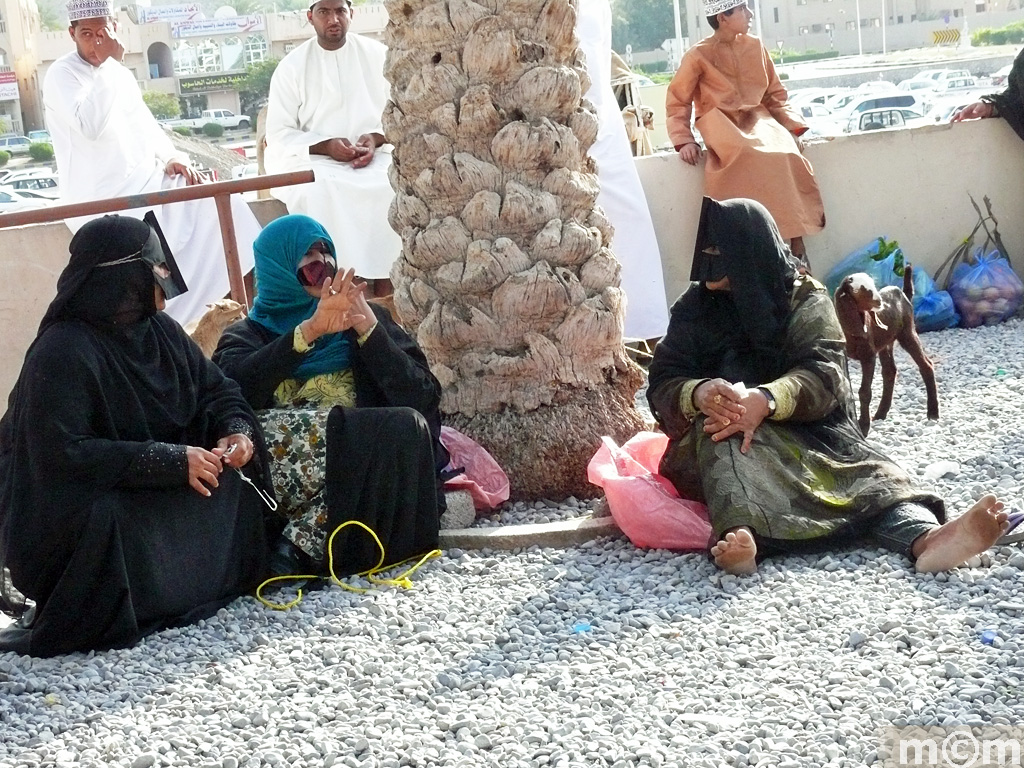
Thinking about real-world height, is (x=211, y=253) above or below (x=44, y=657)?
above

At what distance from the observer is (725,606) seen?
3574 mm

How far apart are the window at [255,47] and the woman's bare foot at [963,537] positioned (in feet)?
198

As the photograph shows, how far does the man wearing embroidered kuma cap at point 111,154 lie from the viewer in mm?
6805

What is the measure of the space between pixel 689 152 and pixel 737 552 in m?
4.18

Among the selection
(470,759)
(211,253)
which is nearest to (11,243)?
(211,253)

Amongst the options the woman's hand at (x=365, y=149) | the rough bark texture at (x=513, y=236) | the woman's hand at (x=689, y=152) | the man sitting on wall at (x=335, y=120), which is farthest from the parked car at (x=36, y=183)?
the rough bark texture at (x=513, y=236)

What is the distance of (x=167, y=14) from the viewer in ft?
222

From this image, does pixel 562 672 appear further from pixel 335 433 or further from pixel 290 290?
pixel 290 290

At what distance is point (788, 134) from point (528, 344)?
131 inches

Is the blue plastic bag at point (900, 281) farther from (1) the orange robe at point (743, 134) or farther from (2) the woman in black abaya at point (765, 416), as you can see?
(2) the woman in black abaya at point (765, 416)

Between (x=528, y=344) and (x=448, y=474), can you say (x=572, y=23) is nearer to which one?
(x=528, y=344)

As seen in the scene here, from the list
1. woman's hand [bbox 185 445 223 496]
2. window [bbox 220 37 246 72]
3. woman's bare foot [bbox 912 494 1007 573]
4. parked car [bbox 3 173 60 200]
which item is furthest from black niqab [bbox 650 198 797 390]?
window [bbox 220 37 246 72]

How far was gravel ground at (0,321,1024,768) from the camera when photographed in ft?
9.21

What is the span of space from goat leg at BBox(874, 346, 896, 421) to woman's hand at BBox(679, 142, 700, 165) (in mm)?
2386
